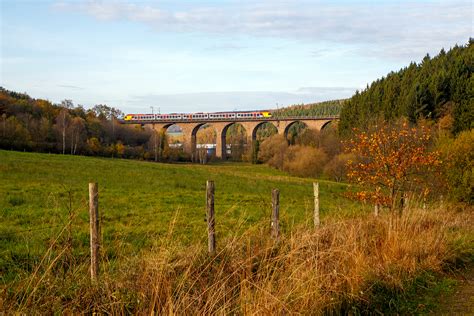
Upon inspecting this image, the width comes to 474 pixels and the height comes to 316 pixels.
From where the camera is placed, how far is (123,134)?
7444 centimetres

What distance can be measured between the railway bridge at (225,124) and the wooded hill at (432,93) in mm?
16977

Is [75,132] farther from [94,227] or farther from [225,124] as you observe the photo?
[94,227]

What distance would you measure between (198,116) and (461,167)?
7122cm

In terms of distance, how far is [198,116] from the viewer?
280 ft

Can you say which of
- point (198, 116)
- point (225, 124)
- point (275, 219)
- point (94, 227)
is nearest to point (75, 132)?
point (198, 116)

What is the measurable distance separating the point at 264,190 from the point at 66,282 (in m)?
20.6

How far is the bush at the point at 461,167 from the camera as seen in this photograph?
1575cm

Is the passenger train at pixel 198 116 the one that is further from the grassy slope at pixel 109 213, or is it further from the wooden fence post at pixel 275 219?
the wooden fence post at pixel 275 219

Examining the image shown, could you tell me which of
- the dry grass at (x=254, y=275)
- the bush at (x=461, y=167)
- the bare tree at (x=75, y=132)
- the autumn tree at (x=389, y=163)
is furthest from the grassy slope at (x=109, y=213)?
the bare tree at (x=75, y=132)

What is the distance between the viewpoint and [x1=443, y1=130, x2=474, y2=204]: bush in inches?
620

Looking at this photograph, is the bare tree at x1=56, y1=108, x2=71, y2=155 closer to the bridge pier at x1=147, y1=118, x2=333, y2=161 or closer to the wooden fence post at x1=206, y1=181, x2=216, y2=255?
the bridge pier at x1=147, y1=118, x2=333, y2=161

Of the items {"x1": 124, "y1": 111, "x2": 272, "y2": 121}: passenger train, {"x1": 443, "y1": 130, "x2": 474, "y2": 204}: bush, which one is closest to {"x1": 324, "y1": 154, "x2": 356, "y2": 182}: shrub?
{"x1": 443, "y1": 130, "x2": 474, "y2": 204}: bush

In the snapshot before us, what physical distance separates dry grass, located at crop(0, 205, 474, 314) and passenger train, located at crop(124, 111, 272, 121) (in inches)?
3017

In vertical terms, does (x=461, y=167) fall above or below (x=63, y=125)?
below
